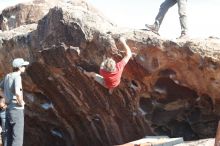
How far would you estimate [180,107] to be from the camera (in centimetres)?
987

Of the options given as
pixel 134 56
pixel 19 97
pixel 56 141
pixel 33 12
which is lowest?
pixel 56 141

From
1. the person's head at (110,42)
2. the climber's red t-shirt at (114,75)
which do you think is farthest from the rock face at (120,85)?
the climber's red t-shirt at (114,75)

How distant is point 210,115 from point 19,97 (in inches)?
147

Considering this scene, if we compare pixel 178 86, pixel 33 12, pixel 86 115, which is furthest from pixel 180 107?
pixel 33 12

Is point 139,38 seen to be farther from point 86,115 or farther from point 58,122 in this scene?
point 58,122

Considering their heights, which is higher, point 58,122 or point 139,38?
point 139,38

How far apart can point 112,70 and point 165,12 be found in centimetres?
248

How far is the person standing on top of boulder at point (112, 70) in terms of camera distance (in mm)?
9070

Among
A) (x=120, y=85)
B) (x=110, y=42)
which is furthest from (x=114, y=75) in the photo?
(x=120, y=85)

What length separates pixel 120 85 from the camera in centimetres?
1012

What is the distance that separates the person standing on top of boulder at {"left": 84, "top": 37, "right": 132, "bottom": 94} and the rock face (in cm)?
33

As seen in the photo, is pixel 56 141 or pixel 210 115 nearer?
pixel 210 115

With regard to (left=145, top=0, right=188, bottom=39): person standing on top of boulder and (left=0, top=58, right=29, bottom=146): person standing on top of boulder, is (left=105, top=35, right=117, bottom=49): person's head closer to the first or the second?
(left=145, top=0, right=188, bottom=39): person standing on top of boulder

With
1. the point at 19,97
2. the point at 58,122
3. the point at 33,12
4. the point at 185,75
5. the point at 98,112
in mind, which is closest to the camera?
the point at 19,97
